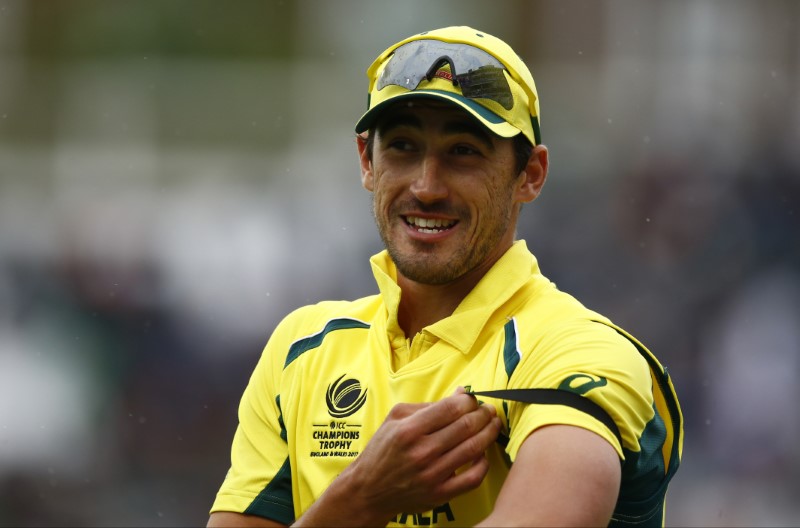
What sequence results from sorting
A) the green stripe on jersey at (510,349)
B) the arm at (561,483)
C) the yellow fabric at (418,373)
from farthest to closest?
the green stripe on jersey at (510,349) < the yellow fabric at (418,373) < the arm at (561,483)

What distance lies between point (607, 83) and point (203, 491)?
3779 millimetres

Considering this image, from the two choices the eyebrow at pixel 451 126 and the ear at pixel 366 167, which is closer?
the eyebrow at pixel 451 126

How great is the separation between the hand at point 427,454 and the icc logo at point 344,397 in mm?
295

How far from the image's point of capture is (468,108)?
2.44 m

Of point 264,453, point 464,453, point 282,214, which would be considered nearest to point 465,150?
point 464,453

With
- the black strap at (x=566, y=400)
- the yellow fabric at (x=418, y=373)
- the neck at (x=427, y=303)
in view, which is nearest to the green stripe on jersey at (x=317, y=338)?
the yellow fabric at (x=418, y=373)

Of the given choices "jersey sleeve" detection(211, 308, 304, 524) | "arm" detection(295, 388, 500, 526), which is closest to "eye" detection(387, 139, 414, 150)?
"jersey sleeve" detection(211, 308, 304, 524)

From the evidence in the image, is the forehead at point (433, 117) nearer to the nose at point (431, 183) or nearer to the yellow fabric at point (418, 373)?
the nose at point (431, 183)

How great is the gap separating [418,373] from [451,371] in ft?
0.25

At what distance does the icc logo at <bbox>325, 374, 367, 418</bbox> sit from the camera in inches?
98.9

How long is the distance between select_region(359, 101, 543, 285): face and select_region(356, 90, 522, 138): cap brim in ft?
0.09

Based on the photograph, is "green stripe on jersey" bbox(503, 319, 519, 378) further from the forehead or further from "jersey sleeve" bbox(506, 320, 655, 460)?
the forehead

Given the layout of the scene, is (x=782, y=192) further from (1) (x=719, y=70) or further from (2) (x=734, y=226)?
(1) (x=719, y=70)

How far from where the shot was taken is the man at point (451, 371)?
2.11m
